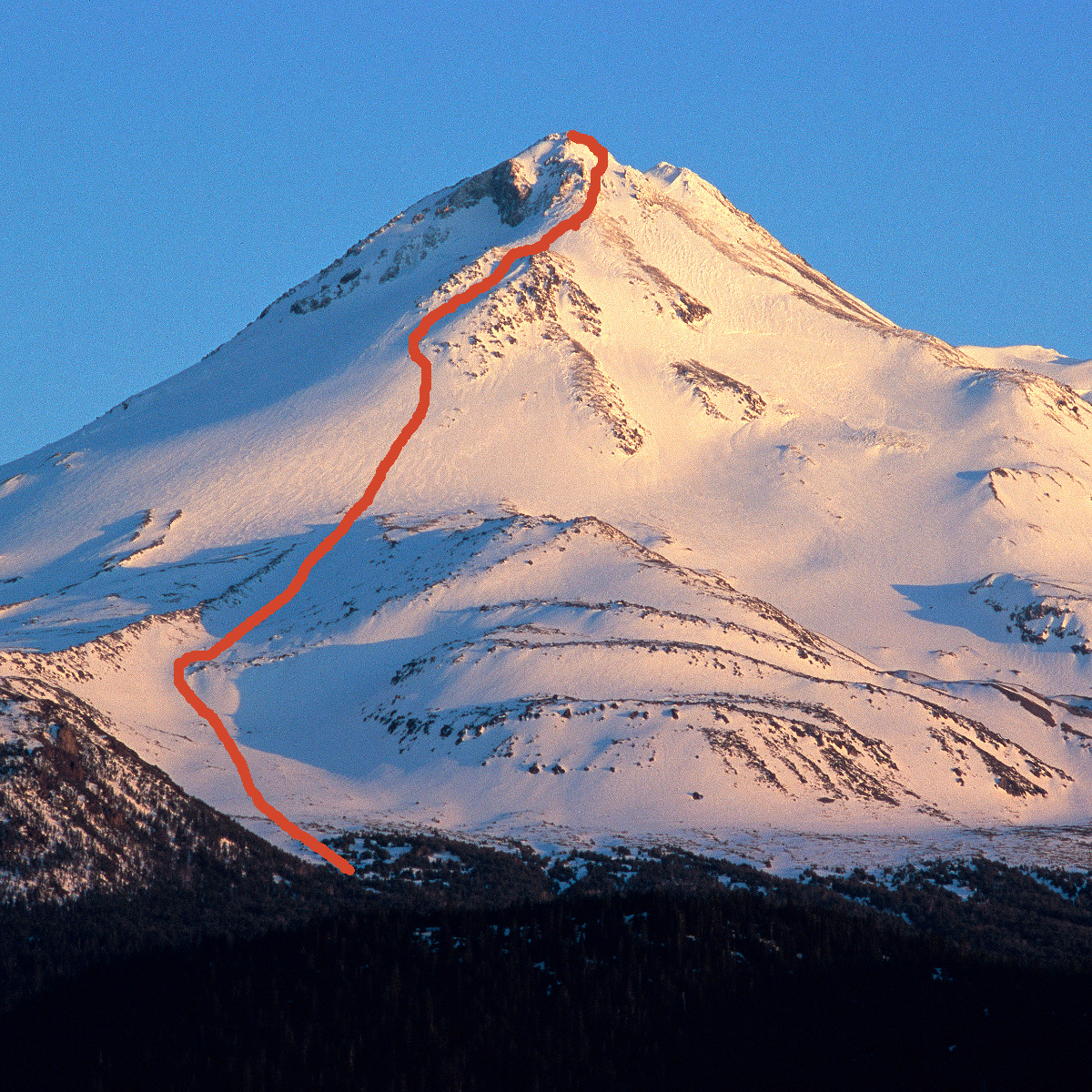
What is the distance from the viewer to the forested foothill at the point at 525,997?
34906 mm

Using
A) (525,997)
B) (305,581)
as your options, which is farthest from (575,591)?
(525,997)

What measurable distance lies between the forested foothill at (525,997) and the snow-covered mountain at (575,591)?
24.7 m

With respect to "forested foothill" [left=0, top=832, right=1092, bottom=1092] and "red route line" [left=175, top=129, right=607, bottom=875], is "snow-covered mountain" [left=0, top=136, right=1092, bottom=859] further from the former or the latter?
"forested foothill" [left=0, top=832, right=1092, bottom=1092]

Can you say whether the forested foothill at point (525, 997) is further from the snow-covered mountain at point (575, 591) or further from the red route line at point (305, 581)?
the snow-covered mountain at point (575, 591)

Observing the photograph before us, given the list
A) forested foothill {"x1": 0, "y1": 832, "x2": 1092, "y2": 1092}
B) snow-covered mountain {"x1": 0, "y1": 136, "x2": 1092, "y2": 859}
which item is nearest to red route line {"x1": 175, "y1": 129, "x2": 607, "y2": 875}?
snow-covered mountain {"x1": 0, "y1": 136, "x2": 1092, "y2": 859}

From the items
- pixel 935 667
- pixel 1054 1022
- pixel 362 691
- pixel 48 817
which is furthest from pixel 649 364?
pixel 1054 1022

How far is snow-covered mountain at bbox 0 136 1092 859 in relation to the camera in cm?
8100

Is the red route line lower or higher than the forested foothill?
higher

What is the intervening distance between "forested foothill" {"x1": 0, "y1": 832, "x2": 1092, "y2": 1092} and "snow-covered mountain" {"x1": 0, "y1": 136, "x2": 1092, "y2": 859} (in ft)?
81.1

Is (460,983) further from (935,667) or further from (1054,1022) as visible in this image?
(935,667)

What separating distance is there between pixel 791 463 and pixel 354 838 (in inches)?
4796

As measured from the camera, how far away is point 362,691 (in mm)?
95188

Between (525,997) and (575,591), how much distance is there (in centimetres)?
7194

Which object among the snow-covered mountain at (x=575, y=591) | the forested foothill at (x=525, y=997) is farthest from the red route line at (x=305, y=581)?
the forested foothill at (x=525, y=997)
